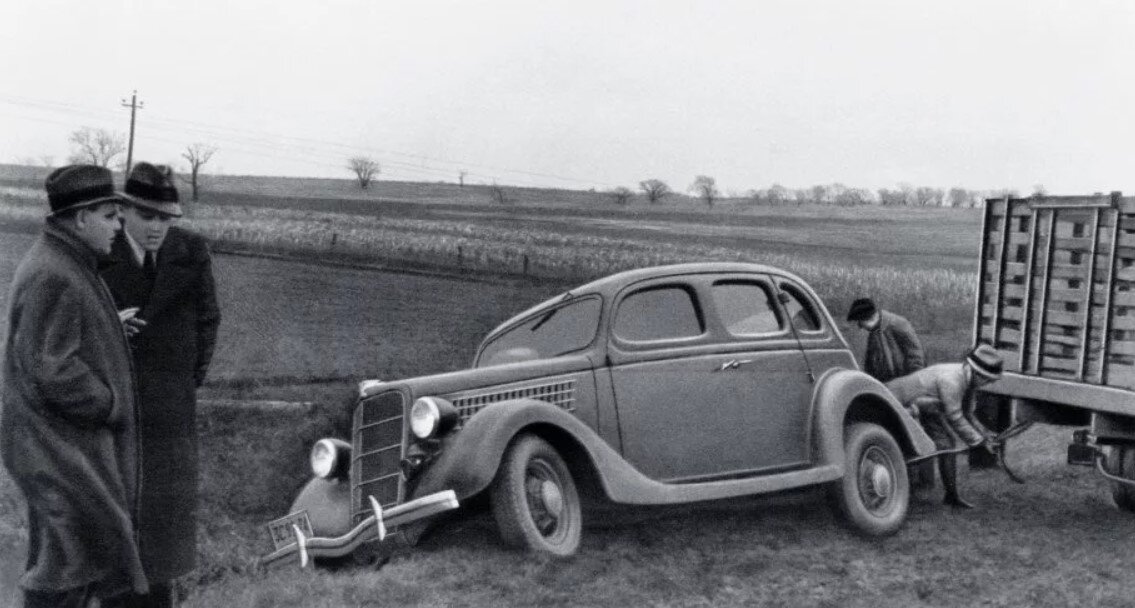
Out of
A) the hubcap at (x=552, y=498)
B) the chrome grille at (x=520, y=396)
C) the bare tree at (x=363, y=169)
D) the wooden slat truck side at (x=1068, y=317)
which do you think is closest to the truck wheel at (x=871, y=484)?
the wooden slat truck side at (x=1068, y=317)

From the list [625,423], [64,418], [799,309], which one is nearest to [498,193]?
[799,309]

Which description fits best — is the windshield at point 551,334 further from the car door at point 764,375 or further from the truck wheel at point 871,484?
the truck wheel at point 871,484

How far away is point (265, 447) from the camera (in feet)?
20.8

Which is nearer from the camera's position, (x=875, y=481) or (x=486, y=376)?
(x=486, y=376)

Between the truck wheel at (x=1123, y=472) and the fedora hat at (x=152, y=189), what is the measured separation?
5045 mm

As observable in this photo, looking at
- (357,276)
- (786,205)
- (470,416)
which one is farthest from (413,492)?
(786,205)

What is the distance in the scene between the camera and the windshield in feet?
19.0

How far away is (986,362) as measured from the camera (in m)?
6.93

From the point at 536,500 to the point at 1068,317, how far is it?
333 cm

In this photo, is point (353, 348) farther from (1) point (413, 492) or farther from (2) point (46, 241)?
(2) point (46, 241)

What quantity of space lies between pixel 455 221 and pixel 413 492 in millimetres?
2360

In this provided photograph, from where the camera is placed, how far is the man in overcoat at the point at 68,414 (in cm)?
390

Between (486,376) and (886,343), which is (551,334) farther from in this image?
(886,343)

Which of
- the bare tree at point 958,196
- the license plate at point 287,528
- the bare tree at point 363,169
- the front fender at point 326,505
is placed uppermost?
the bare tree at point 958,196
